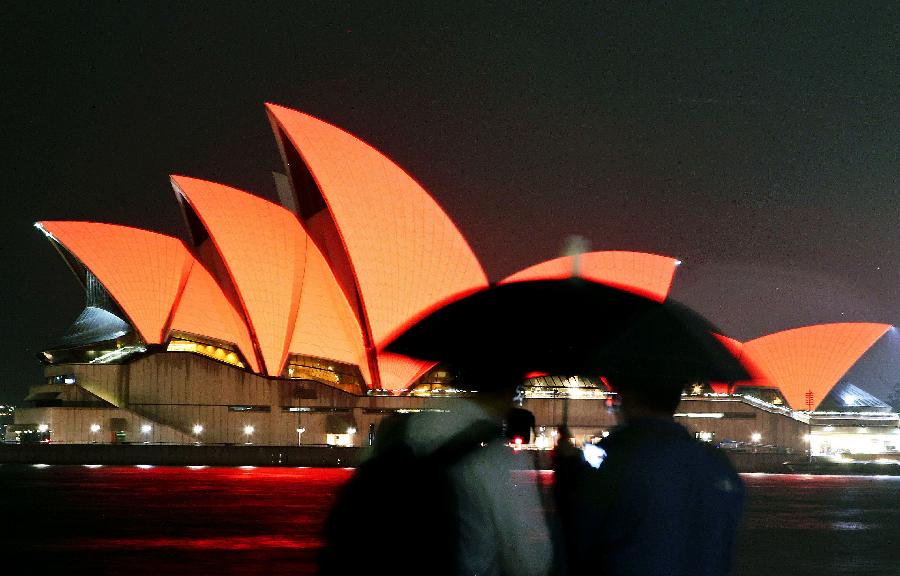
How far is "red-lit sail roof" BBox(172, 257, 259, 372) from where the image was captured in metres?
44.2

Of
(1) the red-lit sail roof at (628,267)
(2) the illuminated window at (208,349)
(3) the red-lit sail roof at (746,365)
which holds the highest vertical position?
(1) the red-lit sail roof at (628,267)

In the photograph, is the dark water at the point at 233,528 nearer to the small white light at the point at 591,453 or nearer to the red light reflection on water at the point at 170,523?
the red light reflection on water at the point at 170,523

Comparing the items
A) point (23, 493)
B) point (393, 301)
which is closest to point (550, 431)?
point (393, 301)

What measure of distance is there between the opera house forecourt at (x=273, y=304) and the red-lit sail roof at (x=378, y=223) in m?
0.06

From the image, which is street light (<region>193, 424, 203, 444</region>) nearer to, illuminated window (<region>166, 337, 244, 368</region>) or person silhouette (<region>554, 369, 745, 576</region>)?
illuminated window (<region>166, 337, 244, 368</region>)

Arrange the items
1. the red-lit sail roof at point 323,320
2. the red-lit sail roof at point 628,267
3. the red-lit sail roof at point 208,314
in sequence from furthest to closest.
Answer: the red-lit sail roof at point 628,267, the red-lit sail roof at point 208,314, the red-lit sail roof at point 323,320

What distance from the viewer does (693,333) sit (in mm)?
2906

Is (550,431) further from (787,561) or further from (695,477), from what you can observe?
(695,477)

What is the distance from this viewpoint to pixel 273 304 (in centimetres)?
Result: 4316

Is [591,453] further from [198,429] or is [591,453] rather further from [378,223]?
[198,429]

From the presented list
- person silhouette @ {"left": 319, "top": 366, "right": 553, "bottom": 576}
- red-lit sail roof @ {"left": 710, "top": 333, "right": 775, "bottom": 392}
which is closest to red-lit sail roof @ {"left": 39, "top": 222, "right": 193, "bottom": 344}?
red-lit sail roof @ {"left": 710, "top": 333, "right": 775, "bottom": 392}

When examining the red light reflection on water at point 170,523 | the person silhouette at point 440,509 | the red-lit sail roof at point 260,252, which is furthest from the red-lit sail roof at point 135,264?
the person silhouette at point 440,509

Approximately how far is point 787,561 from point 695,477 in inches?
409

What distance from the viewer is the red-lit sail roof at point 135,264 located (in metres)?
42.9
